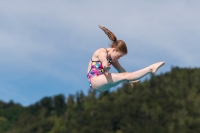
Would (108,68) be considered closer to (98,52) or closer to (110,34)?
(98,52)

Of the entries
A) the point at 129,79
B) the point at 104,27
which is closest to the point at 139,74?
the point at 129,79

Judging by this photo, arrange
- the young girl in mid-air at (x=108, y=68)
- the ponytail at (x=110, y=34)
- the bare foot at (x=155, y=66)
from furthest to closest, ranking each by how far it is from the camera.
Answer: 1. the ponytail at (x=110, y=34)
2. the young girl in mid-air at (x=108, y=68)
3. the bare foot at (x=155, y=66)

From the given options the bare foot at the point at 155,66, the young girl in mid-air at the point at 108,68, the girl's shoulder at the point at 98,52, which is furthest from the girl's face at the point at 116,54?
the bare foot at the point at 155,66

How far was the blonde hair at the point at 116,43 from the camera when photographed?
27312 mm

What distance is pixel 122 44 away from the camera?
27297 millimetres

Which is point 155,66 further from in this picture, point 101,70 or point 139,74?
point 101,70

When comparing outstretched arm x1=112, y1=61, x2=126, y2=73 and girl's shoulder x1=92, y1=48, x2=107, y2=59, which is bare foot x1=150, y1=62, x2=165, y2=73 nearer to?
girl's shoulder x1=92, y1=48, x2=107, y2=59

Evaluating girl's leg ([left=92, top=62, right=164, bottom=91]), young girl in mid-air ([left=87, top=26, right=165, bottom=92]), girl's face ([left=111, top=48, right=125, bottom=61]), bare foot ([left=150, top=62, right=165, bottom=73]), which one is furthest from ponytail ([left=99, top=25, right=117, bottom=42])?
bare foot ([left=150, top=62, right=165, bottom=73])

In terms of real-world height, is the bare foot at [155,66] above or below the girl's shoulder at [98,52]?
below

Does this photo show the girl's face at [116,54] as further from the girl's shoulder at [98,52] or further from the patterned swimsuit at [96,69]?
the patterned swimsuit at [96,69]

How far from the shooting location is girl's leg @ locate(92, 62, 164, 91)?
2683cm

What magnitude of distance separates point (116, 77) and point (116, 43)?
4.38ft

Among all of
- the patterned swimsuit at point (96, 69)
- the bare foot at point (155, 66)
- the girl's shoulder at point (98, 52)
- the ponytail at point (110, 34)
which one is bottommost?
the bare foot at point (155, 66)

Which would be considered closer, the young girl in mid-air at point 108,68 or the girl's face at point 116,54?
the young girl in mid-air at point 108,68
